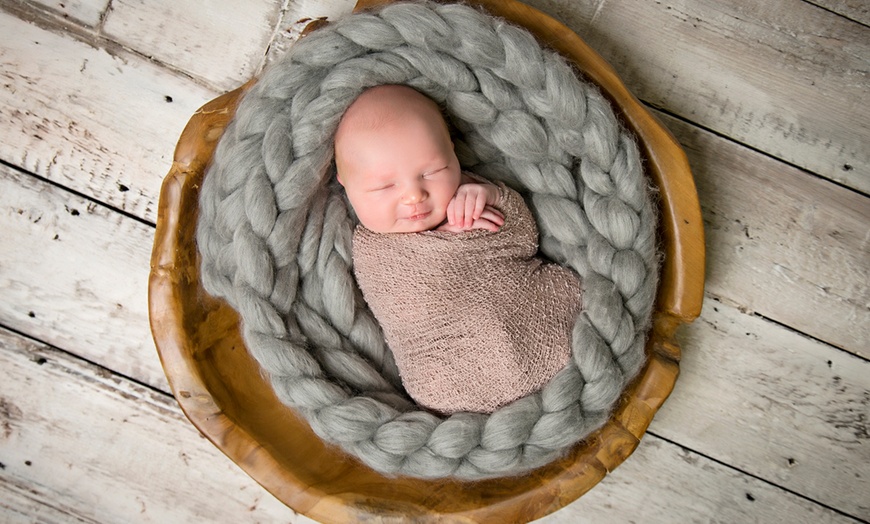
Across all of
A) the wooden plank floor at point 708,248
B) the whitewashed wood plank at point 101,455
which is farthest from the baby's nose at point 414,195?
the whitewashed wood plank at point 101,455

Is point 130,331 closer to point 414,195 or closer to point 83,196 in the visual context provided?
point 83,196

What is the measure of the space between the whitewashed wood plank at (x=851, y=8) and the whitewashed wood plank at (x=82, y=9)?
1.28 m

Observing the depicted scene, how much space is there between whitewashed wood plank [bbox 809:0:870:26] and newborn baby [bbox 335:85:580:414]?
694 mm

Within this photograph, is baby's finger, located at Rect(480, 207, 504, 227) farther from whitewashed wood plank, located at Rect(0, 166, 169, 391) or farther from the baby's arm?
whitewashed wood plank, located at Rect(0, 166, 169, 391)

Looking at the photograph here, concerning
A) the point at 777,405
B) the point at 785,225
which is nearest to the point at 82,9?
the point at 785,225

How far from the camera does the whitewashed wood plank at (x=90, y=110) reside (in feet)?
3.76

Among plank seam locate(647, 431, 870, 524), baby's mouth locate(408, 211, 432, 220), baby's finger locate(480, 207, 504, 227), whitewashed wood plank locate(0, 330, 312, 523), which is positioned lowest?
whitewashed wood plank locate(0, 330, 312, 523)

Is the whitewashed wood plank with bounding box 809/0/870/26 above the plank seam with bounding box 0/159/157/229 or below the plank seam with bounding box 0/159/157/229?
above

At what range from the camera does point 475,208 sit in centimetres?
97

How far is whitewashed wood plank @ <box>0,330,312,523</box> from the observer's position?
46.8 inches

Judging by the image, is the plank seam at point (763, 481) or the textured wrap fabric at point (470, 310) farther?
the plank seam at point (763, 481)

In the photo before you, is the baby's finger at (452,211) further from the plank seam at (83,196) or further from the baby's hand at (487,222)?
the plank seam at (83,196)

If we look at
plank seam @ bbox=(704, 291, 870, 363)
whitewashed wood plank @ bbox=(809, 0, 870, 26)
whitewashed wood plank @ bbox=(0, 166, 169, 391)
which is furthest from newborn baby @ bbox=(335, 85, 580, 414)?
whitewashed wood plank @ bbox=(809, 0, 870, 26)

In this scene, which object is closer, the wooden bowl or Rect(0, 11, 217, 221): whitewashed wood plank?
the wooden bowl
